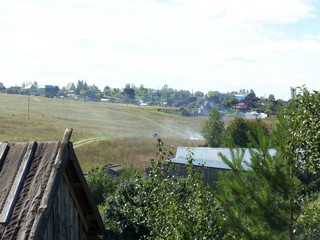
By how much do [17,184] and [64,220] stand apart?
1203 mm

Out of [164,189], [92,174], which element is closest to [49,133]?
[92,174]

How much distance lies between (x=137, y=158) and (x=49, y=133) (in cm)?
1829

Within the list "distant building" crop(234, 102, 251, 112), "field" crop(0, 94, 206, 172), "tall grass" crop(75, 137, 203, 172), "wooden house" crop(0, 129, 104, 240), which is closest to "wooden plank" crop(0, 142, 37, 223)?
"wooden house" crop(0, 129, 104, 240)

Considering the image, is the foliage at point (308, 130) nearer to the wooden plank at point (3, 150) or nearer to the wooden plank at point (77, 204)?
the wooden plank at point (77, 204)

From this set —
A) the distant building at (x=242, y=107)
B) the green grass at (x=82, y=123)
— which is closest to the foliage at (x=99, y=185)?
the green grass at (x=82, y=123)

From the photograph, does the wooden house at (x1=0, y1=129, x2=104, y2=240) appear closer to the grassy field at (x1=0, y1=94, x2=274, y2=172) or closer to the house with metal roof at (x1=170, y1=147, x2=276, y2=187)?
A: the house with metal roof at (x1=170, y1=147, x2=276, y2=187)

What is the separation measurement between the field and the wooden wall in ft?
130

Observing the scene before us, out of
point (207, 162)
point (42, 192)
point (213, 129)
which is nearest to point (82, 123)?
point (213, 129)

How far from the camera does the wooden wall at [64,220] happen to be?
8203 millimetres

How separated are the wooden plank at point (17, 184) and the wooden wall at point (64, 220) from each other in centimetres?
65

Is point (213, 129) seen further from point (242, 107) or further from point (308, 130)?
point (242, 107)

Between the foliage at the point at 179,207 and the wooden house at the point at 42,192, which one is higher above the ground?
the wooden house at the point at 42,192

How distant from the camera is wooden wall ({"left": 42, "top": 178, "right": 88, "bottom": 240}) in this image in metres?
8.20

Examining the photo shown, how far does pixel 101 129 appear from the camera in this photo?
89.2 m
